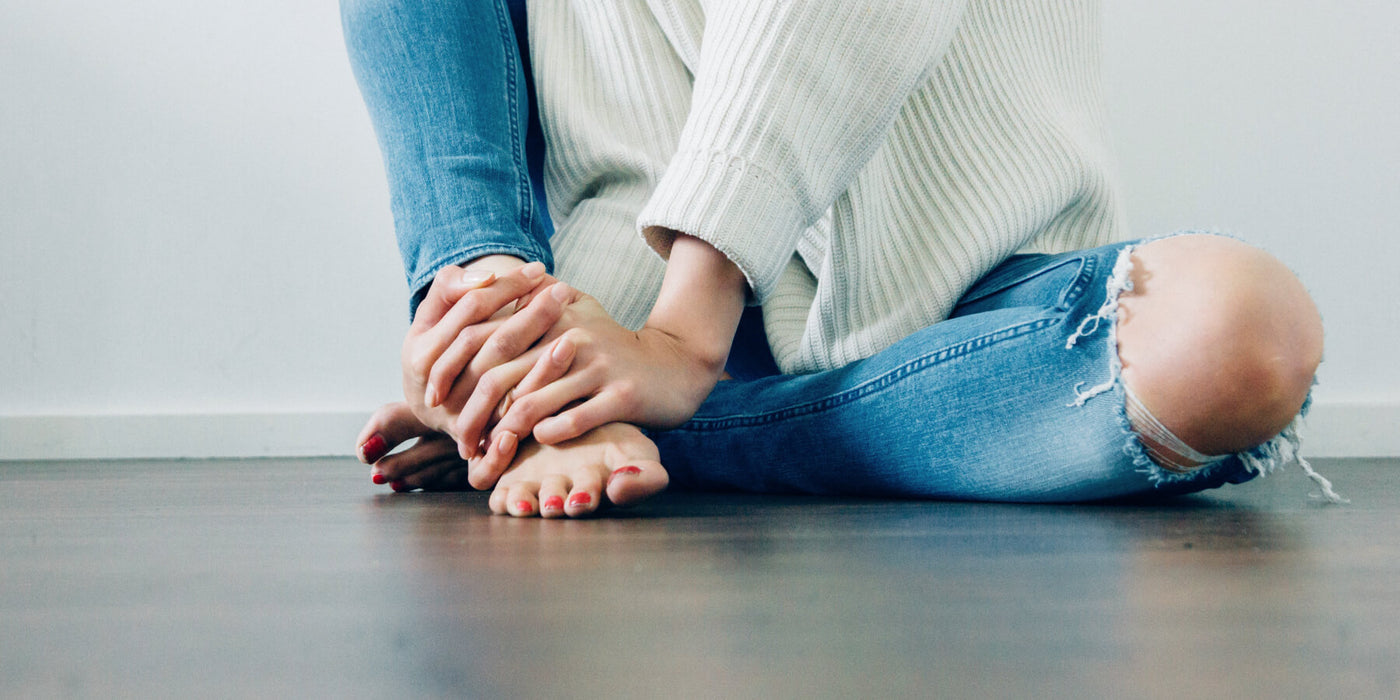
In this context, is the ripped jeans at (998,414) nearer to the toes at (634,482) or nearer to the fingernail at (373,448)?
the toes at (634,482)

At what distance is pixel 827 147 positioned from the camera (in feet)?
2.14

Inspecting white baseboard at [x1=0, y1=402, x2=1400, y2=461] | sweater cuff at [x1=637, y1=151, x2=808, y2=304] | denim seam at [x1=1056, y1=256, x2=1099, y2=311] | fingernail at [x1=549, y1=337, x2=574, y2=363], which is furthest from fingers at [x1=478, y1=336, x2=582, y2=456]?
white baseboard at [x1=0, y1=402, x2=1400, y2=461]

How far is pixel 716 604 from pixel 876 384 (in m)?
0.38

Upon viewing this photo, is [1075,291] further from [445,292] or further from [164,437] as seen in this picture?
[164,437]

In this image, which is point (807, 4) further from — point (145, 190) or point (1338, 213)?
point (145, 190)

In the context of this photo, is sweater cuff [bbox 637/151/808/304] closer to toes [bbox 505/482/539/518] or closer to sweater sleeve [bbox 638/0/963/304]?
sweater sleeve [bbox 638/0/963/304]

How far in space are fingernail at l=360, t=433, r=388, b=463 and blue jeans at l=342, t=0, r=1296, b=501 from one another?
17 centimetres

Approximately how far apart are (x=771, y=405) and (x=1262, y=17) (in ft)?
4.18

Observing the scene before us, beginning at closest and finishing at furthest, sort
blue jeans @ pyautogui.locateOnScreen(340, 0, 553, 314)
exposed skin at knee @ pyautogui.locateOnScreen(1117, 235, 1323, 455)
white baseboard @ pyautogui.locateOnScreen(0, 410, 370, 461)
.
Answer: exposed skin at knee @ pyautogui.locateOnScreen(1117, 235, 1323, 455) → blue jeans @ pyautogui.locateOnScreen(340, 0, 553, 314) → white baseboard @ pyautogui.locateOnScreen(0, 410, 370, 461)

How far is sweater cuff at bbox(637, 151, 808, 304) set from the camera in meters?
0.61

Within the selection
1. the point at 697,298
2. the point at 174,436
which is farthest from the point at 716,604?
the point at 174,436

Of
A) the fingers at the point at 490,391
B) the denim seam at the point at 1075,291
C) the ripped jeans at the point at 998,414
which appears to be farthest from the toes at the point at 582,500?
the denim seam at the point at 1075,291

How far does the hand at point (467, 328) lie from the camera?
617 millimetres

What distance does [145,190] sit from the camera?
1624 millimetres
